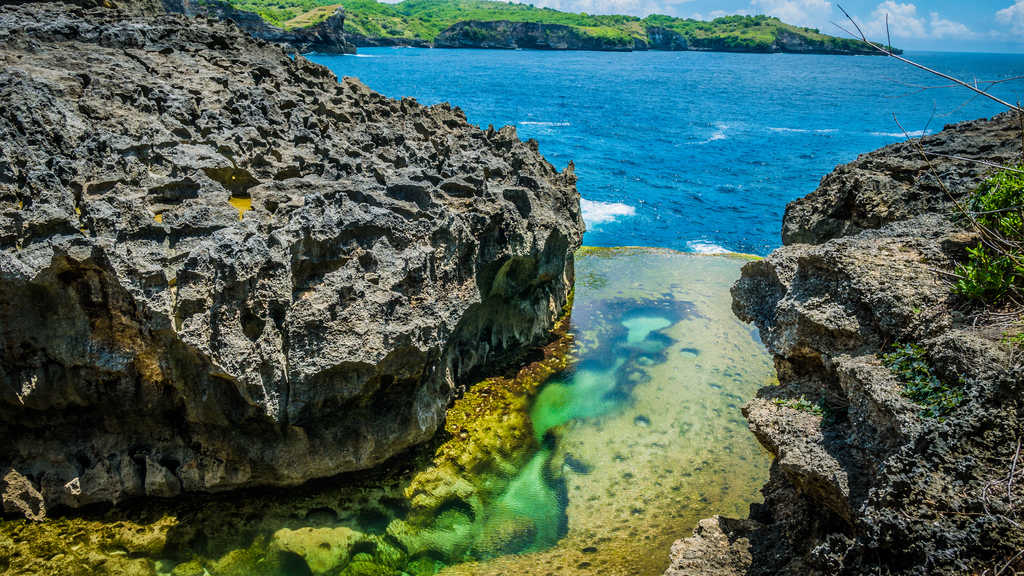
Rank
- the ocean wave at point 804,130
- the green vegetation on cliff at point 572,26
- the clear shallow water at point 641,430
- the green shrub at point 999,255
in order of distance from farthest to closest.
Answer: the green vegetation on cliff at point 572,26
the ocean wave at point 804,130
the clear shallow water at point 641,430
the green shrub at point 999,255

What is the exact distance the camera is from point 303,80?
699 inches

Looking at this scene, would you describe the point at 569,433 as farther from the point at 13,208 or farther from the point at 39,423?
the point at 13,208

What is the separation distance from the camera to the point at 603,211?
32.0 metres

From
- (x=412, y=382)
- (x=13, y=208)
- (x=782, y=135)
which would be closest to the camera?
(x=13, y=208)

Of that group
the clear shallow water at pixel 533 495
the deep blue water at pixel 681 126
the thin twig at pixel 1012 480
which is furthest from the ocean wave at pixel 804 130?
the thin twig at pixel 1012 480

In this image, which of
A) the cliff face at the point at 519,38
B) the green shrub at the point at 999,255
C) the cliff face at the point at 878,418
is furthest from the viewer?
the cliff face at the point at 519,38

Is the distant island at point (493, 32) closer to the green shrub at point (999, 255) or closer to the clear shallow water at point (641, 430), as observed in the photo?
the clear shallow water at point (641, 430)

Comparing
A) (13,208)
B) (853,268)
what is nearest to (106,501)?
(13,208)

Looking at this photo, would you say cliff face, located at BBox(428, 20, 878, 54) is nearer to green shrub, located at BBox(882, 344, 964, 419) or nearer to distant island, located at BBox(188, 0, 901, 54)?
distant island, located at BBox(188, 0, 901, 54)

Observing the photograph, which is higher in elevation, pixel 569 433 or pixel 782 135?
pixel 782 135

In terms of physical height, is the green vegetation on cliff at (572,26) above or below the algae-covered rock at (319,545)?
above

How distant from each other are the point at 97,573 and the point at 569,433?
8.16m

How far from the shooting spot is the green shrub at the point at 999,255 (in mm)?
6621

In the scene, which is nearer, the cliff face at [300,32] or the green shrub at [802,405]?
the green shrub at [802,405]
